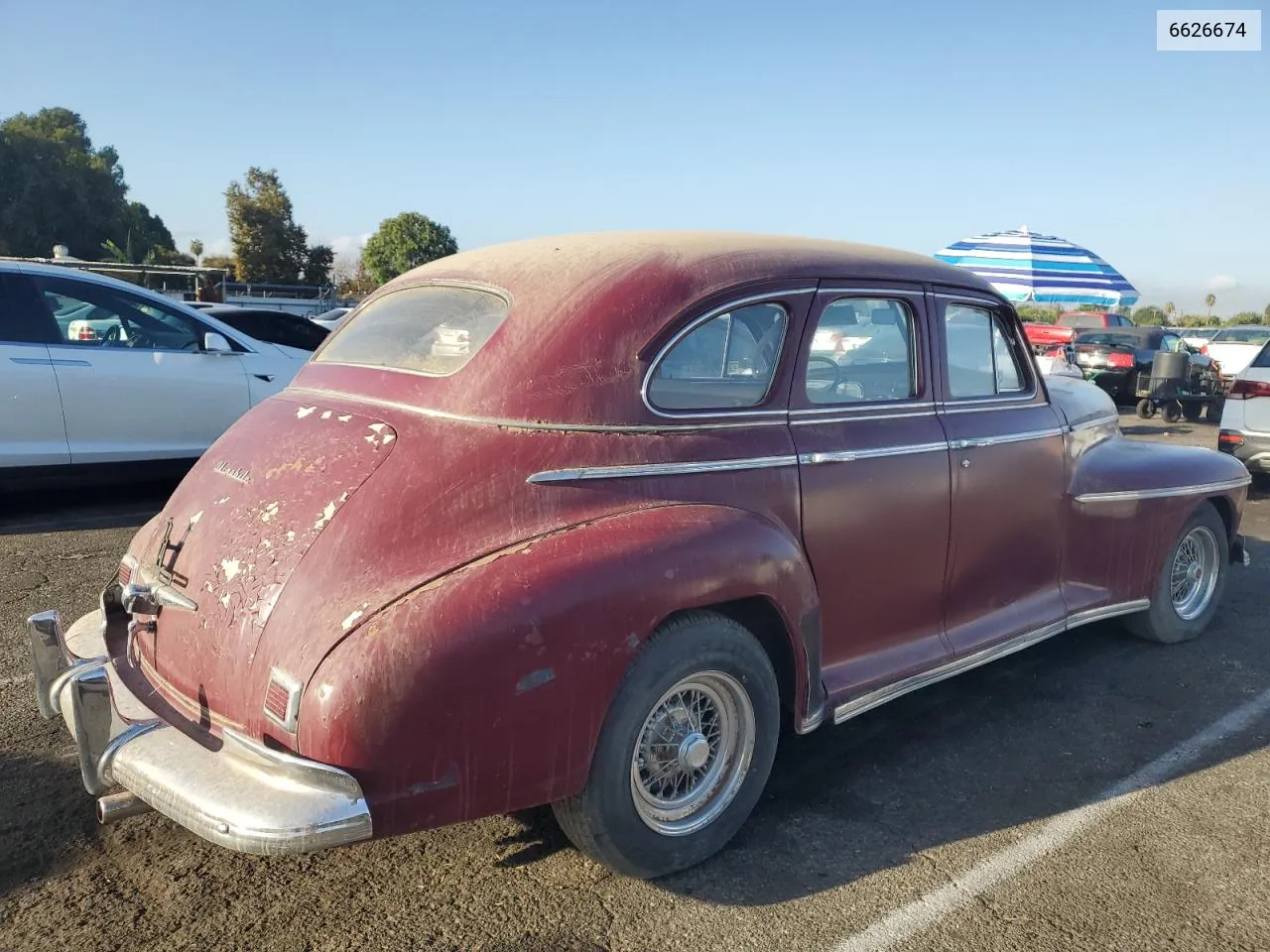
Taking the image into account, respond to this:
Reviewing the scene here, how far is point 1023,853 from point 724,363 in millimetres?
1805

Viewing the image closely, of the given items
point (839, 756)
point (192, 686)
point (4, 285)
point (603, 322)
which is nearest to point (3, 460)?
point (4, 285)

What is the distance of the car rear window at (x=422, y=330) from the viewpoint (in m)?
2.96

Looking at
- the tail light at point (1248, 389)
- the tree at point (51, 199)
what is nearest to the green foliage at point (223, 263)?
the tree at point (51, 199)

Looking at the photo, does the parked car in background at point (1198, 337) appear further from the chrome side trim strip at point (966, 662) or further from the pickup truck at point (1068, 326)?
the chrome side trim strip at point (966, 662)

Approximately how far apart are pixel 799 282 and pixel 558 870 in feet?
6.67

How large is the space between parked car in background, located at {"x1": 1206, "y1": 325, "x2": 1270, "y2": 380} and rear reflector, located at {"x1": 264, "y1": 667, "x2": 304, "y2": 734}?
63.9 feet

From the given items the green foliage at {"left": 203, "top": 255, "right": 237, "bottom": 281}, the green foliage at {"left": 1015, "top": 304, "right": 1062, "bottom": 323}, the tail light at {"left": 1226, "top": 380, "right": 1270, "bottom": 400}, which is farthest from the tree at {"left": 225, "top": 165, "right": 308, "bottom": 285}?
the tail light at {"left": 1226, "top": 380, "right": 1270, "bottom": 400}

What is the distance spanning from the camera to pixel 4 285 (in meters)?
6.32

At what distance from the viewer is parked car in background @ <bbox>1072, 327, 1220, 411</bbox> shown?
16.2 metres

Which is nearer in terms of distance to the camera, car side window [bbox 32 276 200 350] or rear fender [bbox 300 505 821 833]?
rear fender [bbox 300 505 821 833]

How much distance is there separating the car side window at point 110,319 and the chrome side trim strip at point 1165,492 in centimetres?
617

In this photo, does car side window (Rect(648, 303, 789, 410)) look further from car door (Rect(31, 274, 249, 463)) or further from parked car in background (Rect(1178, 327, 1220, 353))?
parked car in background (Rect(1178, 327, 1220, 353))

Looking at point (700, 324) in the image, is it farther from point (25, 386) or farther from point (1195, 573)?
point (25, 386)

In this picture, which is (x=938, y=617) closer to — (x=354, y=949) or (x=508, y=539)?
(x=508, y=539)
